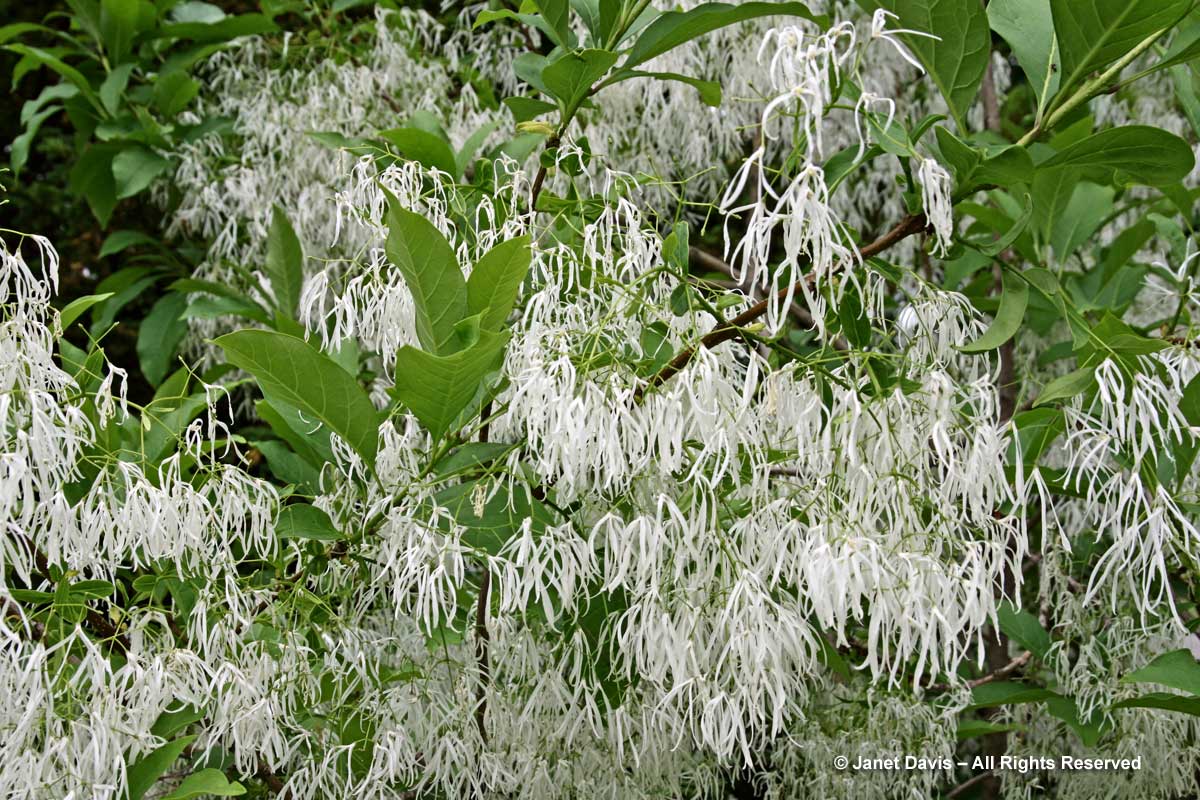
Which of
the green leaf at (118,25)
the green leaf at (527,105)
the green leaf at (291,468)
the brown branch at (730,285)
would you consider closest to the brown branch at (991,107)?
the brown branch at (730,285)

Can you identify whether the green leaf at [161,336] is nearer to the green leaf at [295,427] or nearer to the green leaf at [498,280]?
the green leaf at [295,427]

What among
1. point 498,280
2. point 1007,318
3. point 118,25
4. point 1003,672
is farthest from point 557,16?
point 118,25

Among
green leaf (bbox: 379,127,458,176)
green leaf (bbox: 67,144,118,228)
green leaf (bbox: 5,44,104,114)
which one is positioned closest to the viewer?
green leaf (bbox: 379,127,458,176)

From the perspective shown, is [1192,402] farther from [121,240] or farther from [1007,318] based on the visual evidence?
[121,240]

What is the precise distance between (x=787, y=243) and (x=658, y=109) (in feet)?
5.32

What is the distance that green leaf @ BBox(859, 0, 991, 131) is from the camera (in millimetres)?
950

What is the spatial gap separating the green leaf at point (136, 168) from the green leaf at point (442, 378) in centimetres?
167

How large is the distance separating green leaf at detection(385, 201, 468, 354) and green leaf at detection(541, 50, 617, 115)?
0.28m

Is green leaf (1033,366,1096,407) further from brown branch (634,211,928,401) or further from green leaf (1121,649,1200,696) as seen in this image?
green leaf (1121,649,1200,696)

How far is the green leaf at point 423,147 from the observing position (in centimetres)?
129

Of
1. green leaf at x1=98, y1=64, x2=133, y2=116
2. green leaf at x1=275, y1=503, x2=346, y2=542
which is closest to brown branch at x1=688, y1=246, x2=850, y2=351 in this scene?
green leaf at x1=275, y1=503, x2=346, y2=542

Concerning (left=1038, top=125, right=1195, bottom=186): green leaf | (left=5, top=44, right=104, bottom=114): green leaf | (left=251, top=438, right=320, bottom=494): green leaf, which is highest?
(left=5, top=44, right=104, bottom=114): green leaf

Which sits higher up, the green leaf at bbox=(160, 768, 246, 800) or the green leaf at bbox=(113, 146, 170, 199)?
the green leaf at bbox=(113, 146, 170, 199)

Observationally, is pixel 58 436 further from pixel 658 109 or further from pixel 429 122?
pixel 658 109
